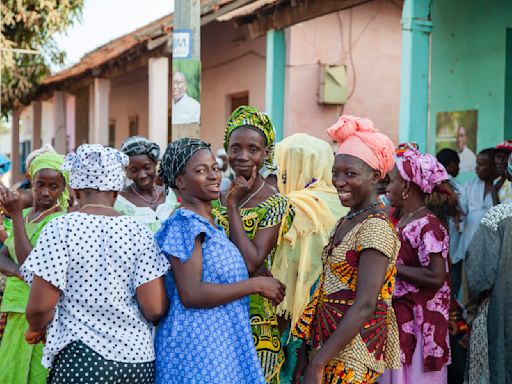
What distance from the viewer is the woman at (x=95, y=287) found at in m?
3.10

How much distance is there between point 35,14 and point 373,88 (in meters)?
7.79

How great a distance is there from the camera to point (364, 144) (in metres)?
3.45

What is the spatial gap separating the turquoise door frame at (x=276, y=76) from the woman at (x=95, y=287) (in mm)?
7734

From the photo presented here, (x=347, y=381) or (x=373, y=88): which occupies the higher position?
(x=373, y=88)

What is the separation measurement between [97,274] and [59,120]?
843 inches

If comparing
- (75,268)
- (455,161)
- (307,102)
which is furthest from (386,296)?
(307,102)

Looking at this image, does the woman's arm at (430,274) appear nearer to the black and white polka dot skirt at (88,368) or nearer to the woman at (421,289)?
the woman at (421,289)

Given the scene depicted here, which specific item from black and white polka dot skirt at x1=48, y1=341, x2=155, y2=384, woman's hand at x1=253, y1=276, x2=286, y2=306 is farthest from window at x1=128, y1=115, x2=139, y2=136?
black and white polka dot skirt at x1=48, y1=341, x2=155, y2=384

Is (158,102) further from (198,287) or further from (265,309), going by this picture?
(198,287)

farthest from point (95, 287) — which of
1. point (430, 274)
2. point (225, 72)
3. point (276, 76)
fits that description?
point (225, 72)

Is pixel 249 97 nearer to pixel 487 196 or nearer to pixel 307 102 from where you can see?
pixel 307 102

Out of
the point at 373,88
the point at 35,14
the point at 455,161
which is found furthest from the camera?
the point at 35,14

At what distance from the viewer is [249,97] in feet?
42.3

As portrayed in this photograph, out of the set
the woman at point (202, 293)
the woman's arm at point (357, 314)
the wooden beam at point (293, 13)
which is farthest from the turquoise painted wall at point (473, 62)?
the woman at point (202, 293)
